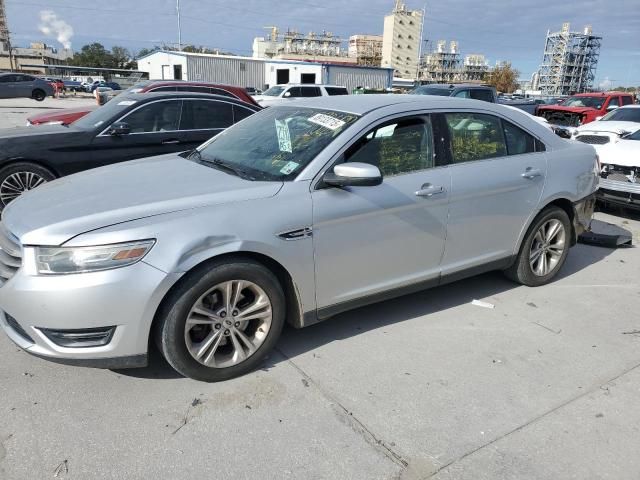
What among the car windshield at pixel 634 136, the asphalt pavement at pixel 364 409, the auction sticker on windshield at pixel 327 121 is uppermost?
the auction sticker on windshield at pixel 327 121

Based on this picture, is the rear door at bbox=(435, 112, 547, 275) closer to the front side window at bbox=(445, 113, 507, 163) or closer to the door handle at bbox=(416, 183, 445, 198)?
the front side window at bbox=(445, 113, 507, 163)

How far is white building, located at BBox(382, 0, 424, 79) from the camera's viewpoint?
125 metres

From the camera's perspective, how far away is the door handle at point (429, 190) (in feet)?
11.6

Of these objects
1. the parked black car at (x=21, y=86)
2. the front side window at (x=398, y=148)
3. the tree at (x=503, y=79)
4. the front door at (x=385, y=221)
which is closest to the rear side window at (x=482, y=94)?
the front side window at (x=398, y=148)

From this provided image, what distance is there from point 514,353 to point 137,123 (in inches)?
214

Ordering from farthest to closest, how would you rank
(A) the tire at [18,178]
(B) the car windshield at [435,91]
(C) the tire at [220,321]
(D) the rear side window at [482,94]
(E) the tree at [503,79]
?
(E) the tree at [503,79], (D) the rear side window at [482,94], (B) the car windshield at [435,91], (A) the tire at [18,178], (C) the tire at [220,321]

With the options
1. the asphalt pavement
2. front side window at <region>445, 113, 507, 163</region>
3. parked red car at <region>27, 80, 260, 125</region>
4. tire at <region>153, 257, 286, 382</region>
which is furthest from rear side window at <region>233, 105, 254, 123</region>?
tire at <region>153, 257, 286, 382</region>

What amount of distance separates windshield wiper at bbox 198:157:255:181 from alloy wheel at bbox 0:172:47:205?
327 cm

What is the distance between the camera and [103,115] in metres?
6.68

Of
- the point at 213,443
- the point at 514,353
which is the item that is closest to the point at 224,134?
the point at 213,443

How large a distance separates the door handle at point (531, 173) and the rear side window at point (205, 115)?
4.53 meters

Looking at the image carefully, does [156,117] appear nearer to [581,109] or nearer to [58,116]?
[58,116]

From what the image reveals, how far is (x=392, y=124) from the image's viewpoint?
356cm

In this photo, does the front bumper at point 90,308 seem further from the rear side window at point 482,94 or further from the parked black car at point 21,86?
the parked black car at point 21,86
